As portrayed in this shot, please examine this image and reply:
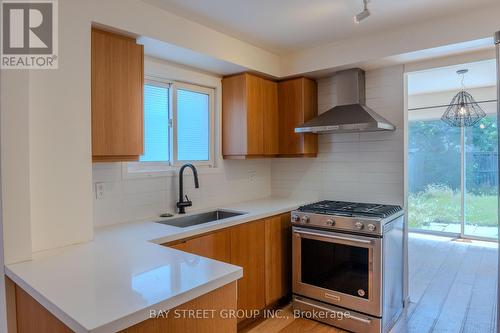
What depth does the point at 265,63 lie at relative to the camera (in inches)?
122

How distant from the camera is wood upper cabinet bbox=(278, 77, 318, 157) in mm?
3238

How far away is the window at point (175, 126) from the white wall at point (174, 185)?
78 millimetres

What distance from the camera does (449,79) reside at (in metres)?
4.44

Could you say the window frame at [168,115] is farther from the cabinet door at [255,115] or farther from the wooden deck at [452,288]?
the wooden deck at [452,288]

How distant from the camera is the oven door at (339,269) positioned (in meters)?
2.43

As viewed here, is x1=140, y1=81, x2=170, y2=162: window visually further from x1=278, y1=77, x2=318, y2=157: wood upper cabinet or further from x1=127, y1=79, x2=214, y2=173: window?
x1=278, y1=77, x2=318, y2=157: wood upper cabinet

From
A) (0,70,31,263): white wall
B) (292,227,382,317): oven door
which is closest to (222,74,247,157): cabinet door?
(292,227,382,317): oven door

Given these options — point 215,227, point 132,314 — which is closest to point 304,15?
point 215,227

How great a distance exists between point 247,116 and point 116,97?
131cm

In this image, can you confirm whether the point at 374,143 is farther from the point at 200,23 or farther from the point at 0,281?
the point at 0,281

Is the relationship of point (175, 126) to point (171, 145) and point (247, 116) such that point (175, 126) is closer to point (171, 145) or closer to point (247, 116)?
point (171, 145)

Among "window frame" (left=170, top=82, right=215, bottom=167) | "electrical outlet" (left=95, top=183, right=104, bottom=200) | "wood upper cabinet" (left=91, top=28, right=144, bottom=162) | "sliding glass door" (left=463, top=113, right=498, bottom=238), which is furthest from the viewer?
"sliding glass door" (left=463, top=113, right=498, bottom=238)

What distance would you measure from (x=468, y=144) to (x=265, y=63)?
4.18 m

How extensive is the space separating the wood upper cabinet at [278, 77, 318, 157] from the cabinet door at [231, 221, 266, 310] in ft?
3.19
